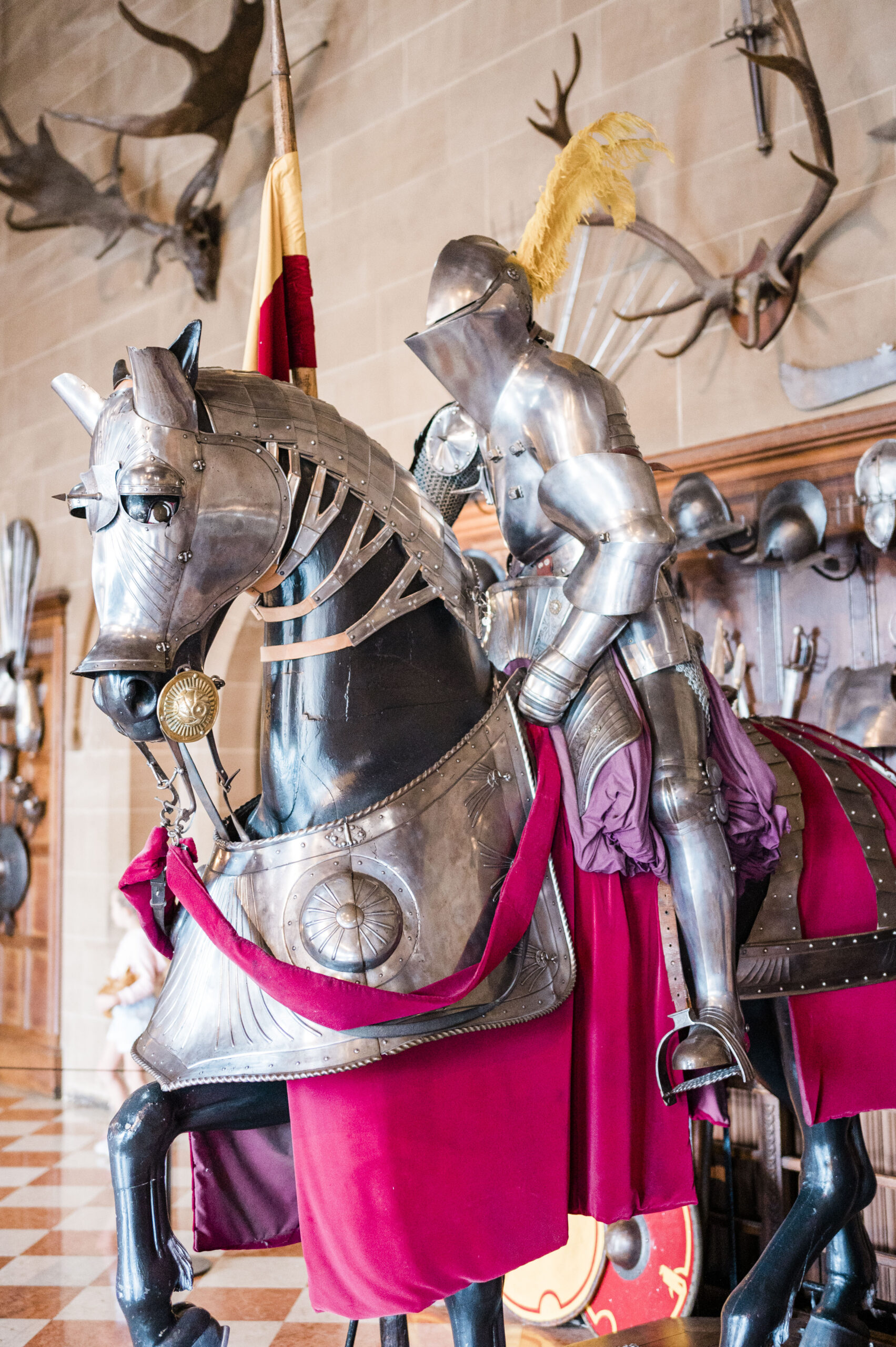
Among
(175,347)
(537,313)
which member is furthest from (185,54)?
(175,347)

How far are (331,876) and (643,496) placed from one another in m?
0.83

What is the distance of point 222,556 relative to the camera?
1784mm

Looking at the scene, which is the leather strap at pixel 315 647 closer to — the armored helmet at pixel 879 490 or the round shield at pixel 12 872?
the armored helmet at pixel 879 490

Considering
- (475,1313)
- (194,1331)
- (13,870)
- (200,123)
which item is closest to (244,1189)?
(194,1331)

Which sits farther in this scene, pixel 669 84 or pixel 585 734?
pixel 669 84

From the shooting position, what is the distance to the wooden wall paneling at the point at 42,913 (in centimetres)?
721

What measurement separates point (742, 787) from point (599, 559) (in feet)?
1.90

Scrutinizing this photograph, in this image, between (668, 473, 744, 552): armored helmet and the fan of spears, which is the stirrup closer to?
the fan of spears

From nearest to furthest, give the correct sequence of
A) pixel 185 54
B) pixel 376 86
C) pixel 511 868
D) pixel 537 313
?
1. pixel 511 868
2. pixel 537 313
3. pixel 376 86
4. pixel 185 54

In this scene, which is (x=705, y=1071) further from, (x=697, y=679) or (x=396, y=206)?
(x=396, y=206)

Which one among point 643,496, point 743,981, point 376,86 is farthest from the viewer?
point 376,86

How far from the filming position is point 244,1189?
6.93 feet

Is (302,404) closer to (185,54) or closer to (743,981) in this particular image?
(743,981)

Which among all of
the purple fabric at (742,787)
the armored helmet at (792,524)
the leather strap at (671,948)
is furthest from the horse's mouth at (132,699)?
the armored helmet at (792,524)
